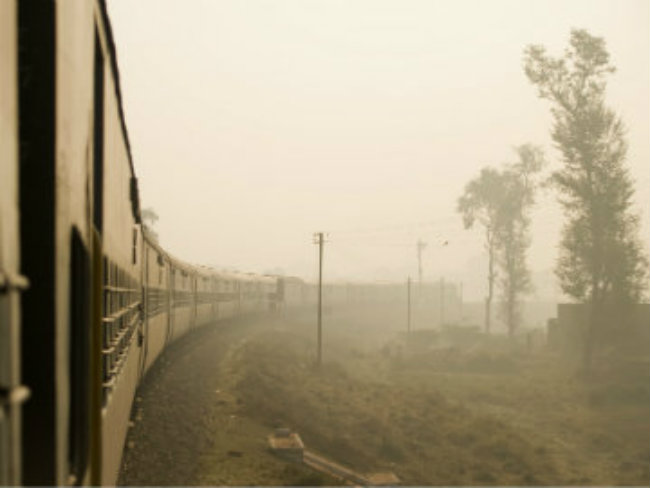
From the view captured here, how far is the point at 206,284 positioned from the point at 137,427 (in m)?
16.9

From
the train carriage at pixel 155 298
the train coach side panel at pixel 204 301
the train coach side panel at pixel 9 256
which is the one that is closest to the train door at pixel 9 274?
the train coach side panel at pixel 9 256

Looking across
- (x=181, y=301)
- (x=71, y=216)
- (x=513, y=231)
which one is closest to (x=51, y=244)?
(x=71, y=216)

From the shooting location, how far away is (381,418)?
73.3 feet

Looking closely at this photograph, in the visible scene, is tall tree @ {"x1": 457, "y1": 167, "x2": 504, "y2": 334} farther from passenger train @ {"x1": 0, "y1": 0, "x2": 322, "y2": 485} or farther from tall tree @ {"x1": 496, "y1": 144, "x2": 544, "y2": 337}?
passenger train @ {"x1": 0, "y1": 0, "x2": 322, "y2": 485}

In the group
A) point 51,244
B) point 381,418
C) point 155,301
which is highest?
point 51,244

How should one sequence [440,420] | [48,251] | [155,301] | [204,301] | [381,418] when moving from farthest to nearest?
[204,301]
[440,420]
[381,418]
[155,301]
[48,251]

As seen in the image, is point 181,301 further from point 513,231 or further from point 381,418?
point 513,231

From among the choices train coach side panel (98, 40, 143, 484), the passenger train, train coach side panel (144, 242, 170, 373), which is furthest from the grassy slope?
the passenger train

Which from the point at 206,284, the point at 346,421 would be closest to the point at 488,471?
the point at 346,421

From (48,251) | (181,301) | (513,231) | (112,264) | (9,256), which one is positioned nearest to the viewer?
(9,256)

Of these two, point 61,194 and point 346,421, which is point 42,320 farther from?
point 346,421

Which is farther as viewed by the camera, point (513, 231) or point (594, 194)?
point (513, 231)

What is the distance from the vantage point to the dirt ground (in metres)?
12.2

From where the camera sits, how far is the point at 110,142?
18.0 feet
